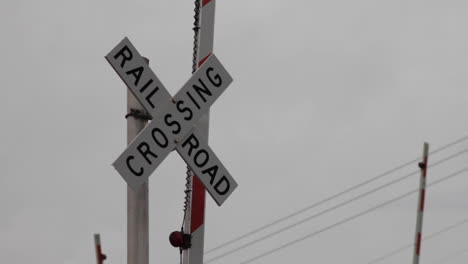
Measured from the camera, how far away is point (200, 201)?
4.13m

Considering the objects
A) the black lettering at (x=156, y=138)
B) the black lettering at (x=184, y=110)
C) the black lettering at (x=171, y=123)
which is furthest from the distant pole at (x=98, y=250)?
the black lettering at (x=184, y=110)

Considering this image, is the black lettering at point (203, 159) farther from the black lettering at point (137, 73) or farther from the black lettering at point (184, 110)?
the black lettering at point (137, 73)

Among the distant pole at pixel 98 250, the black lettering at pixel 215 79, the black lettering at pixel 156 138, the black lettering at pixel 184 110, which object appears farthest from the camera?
the black lettering at pixel 215 79

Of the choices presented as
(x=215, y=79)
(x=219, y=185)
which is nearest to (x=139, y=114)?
(x=215, y=79)

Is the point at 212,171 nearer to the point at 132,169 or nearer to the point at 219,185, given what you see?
the point at 219,185

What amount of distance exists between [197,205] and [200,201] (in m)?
0.03

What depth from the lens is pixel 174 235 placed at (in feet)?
13.5

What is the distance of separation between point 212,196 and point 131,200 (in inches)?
17.8

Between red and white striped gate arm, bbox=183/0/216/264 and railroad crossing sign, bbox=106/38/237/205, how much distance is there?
21 cm

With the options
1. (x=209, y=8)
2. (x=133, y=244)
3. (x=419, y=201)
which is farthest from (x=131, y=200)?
(x=419, y=201)

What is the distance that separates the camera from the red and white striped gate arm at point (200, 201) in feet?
13.4

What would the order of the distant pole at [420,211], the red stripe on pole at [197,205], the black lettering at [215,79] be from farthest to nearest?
the distant pole at [420,211], the red stripe on pole at [197,205], the black lettering at [215,79]

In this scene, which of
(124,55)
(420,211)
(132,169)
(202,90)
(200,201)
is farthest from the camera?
(420,211)

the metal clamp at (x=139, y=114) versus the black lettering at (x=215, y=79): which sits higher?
the black lettering at (x=215, y=79)
